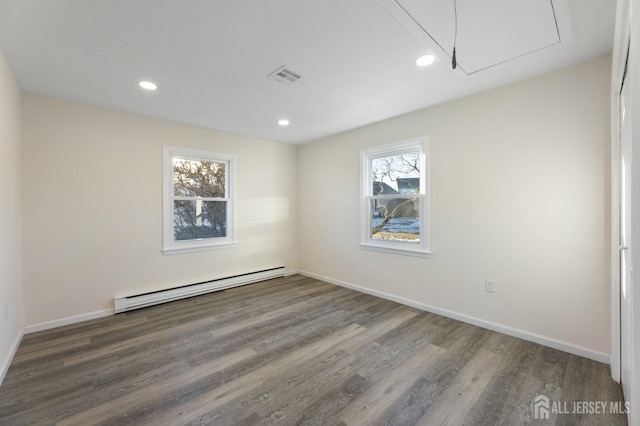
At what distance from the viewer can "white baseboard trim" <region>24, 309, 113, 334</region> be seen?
2.88 meters

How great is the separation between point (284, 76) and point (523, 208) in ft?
8.63

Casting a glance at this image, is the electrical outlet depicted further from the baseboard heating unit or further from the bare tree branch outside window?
the baseboard heating unit

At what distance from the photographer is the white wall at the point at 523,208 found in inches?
90.7

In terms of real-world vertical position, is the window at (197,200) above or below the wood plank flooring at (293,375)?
above

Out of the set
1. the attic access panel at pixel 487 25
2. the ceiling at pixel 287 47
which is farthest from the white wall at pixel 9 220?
the attic access panel at pixel 487 25

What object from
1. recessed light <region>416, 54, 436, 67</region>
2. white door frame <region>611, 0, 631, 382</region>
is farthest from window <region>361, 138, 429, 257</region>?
white door frame <region>611, 0, 631, 382</region>

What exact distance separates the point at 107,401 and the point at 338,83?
3165mm

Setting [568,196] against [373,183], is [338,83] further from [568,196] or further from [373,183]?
[568,196]

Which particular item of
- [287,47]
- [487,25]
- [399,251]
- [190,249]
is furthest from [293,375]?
[487,25]

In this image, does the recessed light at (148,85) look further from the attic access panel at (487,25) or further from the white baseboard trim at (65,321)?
the white baseboard trim at (65,321)

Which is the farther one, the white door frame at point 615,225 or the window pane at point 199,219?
the window pane at point 199,219

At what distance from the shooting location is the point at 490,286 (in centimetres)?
289

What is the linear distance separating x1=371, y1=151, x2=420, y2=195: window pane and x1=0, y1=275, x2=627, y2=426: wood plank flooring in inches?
66.1

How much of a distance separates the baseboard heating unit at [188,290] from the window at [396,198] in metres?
1.90
